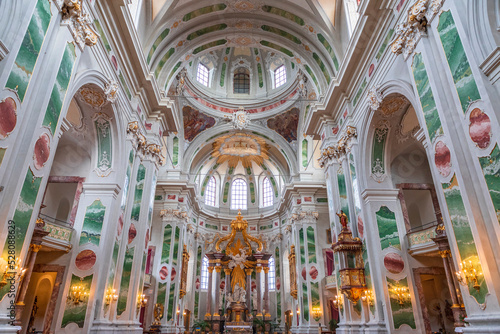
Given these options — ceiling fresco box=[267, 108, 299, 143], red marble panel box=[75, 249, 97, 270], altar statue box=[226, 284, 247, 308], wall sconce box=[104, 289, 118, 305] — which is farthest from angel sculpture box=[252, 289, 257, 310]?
red marble panel box=[75, 249, 97, 270]

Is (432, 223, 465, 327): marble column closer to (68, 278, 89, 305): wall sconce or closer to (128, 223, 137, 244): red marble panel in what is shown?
(128, 223, 137, 244): red marble panel

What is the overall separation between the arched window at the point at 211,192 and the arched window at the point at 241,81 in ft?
26.4

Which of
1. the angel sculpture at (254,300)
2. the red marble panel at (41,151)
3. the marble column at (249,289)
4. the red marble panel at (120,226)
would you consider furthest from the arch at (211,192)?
the red marble panel at (41,151)

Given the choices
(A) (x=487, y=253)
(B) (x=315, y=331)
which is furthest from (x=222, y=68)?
(A) (x=487, y=253)

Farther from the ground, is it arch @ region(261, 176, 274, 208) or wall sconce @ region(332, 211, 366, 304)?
arch @ region(261, 176, 274, 208)

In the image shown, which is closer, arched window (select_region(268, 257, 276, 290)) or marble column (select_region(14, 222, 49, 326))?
marble column (select_region(14, 222, 49, 326))

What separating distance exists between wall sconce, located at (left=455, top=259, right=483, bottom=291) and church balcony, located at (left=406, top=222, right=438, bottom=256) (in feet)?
13.7

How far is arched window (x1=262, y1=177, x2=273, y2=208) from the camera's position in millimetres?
28548

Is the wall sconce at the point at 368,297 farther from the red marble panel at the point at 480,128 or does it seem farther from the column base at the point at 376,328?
the red marble panel at the point at 480,128

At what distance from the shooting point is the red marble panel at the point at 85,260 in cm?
984

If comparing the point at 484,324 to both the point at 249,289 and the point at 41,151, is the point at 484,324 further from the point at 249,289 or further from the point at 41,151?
the point at 249,289

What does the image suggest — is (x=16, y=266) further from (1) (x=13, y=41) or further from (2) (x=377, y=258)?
(2) (x=377, y=258)

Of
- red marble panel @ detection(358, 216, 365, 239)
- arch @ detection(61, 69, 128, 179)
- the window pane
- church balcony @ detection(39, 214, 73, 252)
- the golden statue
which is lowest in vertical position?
the golden statue

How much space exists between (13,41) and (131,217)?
747 cm
